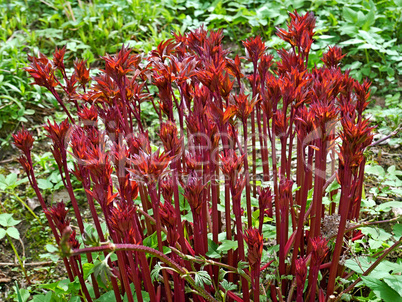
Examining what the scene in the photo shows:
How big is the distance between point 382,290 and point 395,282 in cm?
6

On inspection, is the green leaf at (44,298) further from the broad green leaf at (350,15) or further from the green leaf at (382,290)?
the broad green leaf at (350,15)

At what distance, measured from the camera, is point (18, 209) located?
8.59 feet

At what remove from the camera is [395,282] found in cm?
132

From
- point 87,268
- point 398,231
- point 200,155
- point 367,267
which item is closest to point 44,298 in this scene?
point 87,268

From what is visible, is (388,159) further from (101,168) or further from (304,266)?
(101,168)

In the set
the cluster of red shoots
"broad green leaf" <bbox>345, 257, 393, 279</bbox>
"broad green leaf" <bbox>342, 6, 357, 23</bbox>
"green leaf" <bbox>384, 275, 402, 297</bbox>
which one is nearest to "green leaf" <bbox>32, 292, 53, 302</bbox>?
the cluster of red shoots

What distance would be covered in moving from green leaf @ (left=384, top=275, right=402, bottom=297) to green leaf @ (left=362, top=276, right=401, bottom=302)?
3cm

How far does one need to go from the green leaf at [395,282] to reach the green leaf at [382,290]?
0.03 m

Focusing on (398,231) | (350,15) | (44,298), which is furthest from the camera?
(350,15)

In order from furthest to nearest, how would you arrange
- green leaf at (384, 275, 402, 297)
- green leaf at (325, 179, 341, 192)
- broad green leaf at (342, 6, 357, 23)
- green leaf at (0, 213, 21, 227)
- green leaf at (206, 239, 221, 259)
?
broad green leaf at (342, 6, 357, 23), green leaf at (0, 213, 21, 227), green leaf at (325, 179, 341, 192), green leaf at (206, 239, 221, 259), green leaf at (384, 275, 402, 297)

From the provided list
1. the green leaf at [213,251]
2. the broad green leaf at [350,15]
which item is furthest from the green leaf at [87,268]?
the broad green leaf at [350,15]

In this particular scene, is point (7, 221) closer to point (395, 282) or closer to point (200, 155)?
point (200, 155)

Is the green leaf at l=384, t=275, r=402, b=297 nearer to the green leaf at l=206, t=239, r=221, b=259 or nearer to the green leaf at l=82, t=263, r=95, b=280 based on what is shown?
the green leaf at l=206, t=239, r=221, b=259

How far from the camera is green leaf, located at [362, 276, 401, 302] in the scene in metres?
1.34
